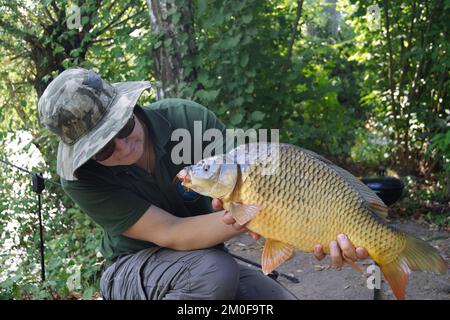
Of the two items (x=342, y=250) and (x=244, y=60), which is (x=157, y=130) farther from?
(x=244, y=60)

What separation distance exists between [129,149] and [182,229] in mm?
305

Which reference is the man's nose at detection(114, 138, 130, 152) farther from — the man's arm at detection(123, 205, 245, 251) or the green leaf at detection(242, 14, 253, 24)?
the green leaf at detection(242, 14, 253, 24)

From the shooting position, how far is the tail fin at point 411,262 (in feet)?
4.67

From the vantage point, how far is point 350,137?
17.1 feet

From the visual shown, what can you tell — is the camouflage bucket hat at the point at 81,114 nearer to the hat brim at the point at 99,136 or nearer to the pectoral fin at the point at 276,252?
the hat brim at the point at 99,136

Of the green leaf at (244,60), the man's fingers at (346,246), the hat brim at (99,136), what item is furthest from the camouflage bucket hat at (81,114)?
the green leaf at (244,60)

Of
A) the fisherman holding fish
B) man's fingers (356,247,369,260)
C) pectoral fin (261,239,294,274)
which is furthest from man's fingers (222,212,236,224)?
man's fingers (356,247,369,260)

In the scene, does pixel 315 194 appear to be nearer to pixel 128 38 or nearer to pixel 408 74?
pixel 128 38

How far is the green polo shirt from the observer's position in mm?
1841

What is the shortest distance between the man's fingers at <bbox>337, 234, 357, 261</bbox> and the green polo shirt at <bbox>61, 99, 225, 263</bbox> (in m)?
0.62

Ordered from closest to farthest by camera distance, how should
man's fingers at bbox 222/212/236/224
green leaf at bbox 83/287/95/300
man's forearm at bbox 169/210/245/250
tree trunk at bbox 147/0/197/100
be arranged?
man's fingers at bbox 222/212/236/224 → man's forearm at bbox 169/210/245/250 → green leaf at bbox 83/287/95/300 → tree trunk at bbox 147/0/197/100

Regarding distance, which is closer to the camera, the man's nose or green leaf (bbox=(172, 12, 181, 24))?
the man's nose

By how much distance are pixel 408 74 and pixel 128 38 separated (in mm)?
2643
